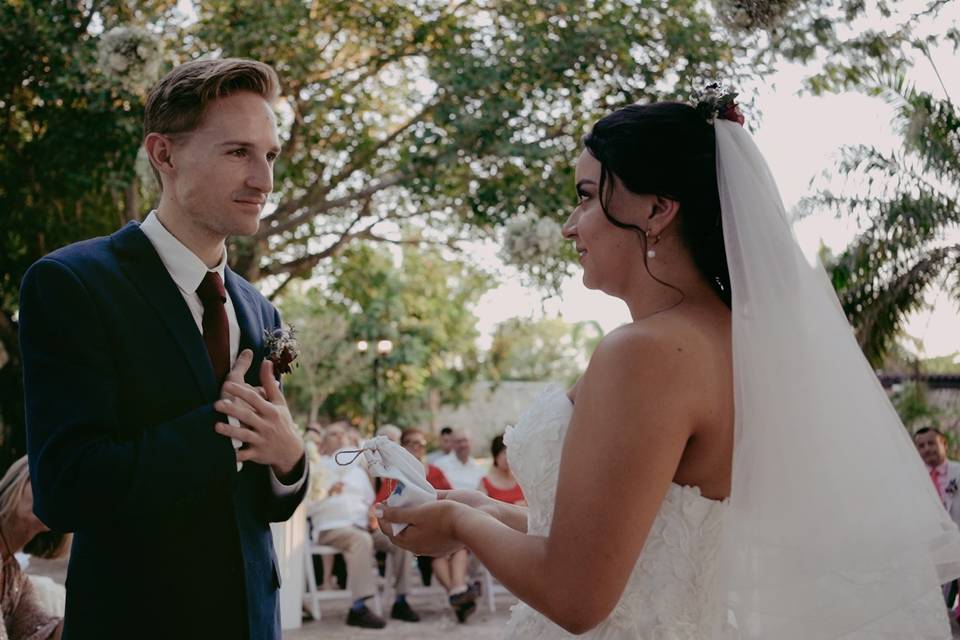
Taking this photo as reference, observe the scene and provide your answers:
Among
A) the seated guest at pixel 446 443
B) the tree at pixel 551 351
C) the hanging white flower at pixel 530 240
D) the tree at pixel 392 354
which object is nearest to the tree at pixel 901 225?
the hanging white flower at pixel 530 240

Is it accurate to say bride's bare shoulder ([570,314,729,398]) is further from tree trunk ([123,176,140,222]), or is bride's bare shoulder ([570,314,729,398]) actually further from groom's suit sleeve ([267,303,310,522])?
tree trunk ([123,176,140,222])

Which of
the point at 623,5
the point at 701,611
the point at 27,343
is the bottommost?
the point at 701,611

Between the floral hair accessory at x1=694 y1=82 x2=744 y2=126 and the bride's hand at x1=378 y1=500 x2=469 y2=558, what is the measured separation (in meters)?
1.08

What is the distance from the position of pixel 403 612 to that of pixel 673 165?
8.14 meters

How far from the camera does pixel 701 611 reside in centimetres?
214

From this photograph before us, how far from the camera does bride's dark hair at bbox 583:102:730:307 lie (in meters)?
2.07

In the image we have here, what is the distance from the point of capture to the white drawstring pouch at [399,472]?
2.19 m

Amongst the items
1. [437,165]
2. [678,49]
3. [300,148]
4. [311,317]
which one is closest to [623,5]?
[678,49]

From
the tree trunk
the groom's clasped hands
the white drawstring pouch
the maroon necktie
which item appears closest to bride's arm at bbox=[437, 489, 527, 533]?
the white drawstring pouch

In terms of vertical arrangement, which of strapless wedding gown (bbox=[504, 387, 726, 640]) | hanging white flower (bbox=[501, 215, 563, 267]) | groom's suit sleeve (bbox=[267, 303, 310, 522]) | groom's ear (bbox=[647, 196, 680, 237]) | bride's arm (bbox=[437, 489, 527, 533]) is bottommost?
strapless wedding gown (bbox=[504, 387, 726, 640])

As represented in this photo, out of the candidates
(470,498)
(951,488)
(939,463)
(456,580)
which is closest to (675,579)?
(470,498)

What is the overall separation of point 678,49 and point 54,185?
7250 mm

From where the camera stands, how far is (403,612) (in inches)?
372

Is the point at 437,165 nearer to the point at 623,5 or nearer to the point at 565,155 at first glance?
the point at 565,155
